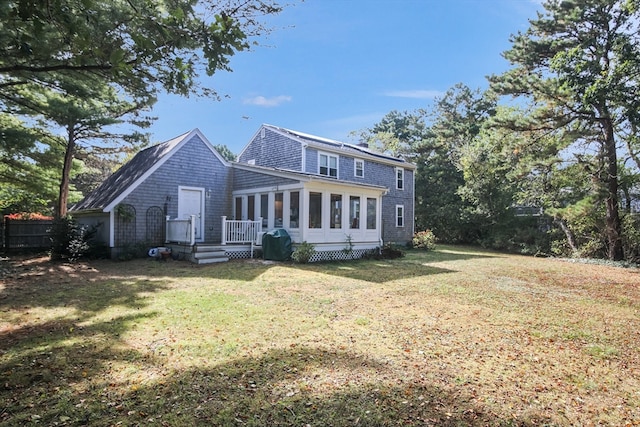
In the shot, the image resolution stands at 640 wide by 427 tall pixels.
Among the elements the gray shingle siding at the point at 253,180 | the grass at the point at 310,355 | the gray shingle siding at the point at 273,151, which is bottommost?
the grass at the point at 310,355

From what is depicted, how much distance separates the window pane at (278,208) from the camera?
45.4 ft

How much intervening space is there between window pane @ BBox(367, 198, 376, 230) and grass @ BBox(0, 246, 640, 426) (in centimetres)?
730

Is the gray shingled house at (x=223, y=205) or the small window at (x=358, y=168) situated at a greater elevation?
the small window at (x=358, y=168)

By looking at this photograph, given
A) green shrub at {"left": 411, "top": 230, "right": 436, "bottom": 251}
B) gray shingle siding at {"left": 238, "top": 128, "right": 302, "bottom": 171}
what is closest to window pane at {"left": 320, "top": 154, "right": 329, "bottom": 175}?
gray shingle siding at {"left": 238, "top": 128, "right": 302, "bottom": 171}

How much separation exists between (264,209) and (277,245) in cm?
247

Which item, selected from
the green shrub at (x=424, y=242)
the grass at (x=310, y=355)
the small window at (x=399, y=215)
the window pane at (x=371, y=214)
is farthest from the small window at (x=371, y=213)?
the grass at (x=310, y=355)

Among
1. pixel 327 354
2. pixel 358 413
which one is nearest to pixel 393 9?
pixel 327 354

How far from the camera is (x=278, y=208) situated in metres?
14.0

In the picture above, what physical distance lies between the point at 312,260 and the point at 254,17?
993cm

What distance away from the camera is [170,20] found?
343 cm

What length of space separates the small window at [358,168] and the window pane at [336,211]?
224 inches

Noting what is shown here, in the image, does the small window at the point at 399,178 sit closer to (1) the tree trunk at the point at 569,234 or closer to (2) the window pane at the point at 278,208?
(1) the tree trunk at the point at 569,234

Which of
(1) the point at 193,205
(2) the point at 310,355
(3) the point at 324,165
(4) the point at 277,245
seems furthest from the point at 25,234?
(2) the point at 310,355

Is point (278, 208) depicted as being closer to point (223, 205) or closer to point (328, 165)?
point (223, 205)
